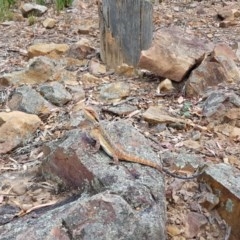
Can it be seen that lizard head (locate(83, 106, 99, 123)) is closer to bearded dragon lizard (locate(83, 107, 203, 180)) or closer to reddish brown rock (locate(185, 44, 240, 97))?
bearded dragon lizard (locate(83, 107, 203, 180))

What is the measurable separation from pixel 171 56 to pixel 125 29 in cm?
48

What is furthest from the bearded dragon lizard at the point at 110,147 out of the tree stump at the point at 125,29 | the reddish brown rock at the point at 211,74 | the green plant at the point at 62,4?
the green plant at the point at 62,4

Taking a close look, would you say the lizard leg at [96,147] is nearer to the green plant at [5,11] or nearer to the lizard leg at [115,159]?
the lizard leg at [115,159]

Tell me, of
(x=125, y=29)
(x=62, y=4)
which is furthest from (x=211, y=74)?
(x=62, y=4)

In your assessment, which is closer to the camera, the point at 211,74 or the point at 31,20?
the point at 211,74

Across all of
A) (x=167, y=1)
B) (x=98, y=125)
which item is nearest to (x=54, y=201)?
(x=98, y=125)

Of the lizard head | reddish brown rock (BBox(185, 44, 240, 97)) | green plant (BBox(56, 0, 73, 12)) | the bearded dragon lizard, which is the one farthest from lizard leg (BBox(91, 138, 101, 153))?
green plant (BBox(56, 0, 73, 12))

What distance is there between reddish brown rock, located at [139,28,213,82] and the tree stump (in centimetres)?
18

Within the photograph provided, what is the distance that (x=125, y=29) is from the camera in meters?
3.62

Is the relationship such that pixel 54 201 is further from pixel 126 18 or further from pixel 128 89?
pixel 126 18

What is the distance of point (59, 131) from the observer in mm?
2871

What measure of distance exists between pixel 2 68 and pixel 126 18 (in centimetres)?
113

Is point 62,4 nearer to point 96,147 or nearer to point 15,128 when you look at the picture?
point 15,128

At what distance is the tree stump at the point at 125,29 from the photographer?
355cm
